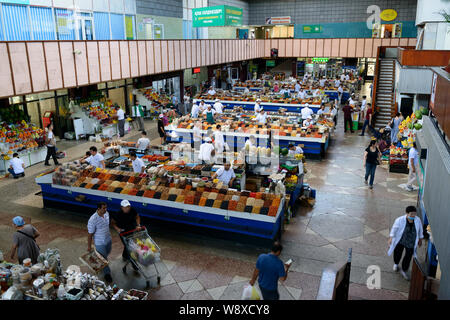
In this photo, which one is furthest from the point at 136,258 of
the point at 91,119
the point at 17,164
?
the point at 91,119

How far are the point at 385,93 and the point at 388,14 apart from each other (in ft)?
61.4

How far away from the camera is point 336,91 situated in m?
29.0

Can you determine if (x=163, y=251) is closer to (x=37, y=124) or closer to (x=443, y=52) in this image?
(x=37, y=124)

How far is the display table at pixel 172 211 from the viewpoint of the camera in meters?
8.55

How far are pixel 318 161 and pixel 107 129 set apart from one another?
11.1 metres

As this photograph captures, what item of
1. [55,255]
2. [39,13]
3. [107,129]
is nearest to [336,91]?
[107,129]

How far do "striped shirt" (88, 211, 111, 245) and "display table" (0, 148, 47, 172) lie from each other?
8922mm

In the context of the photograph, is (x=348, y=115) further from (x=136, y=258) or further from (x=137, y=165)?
(x=136, y=258)

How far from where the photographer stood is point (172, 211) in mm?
9328

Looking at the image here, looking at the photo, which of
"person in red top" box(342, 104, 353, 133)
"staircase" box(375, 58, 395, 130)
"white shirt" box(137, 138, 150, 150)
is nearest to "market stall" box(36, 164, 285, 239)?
"white shirt" box(137, 138, 150, 150)

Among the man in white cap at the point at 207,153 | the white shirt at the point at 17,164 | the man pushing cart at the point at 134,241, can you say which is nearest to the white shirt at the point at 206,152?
the man in white cap at the point at 207,153

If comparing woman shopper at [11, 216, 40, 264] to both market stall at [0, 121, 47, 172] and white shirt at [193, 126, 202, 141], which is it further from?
white shirt at [193, 126, 202, 141]

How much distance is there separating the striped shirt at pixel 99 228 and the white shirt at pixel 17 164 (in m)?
7.89

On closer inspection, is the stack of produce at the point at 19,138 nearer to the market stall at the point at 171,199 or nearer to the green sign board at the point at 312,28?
the market stall at the point at 171,199
